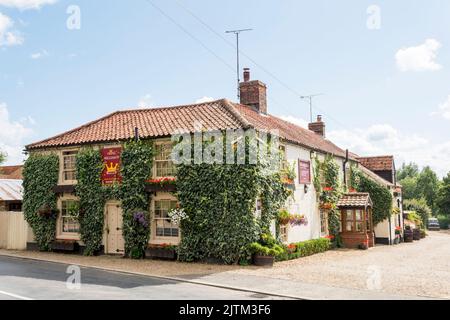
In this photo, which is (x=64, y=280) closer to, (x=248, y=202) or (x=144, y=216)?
(x=144, y=216)

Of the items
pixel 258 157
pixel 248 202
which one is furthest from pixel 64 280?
pixel 258 157

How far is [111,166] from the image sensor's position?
19.9 m

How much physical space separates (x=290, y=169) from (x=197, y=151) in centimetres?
505

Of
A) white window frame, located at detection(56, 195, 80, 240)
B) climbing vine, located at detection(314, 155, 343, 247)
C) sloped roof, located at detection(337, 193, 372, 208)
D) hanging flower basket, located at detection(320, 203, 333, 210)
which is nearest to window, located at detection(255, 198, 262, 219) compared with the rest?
climbing vine, located at detection(314, 155, 343, 247)

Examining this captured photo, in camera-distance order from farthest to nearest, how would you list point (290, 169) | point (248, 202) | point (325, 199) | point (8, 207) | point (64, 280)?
point (8, 207) → point (325, 199) → point (290, 169) → point (248, 202) → point (64, 280)

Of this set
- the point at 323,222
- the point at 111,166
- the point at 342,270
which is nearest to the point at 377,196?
the point at 323,222

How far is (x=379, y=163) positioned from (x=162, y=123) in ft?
65.9

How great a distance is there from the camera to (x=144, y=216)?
18672 mm

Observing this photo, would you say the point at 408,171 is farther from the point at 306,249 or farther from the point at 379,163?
the point at 306,249

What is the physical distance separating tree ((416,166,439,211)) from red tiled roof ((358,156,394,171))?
5654 centimetres

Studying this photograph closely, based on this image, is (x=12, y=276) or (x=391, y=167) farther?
(x=391, y=167)

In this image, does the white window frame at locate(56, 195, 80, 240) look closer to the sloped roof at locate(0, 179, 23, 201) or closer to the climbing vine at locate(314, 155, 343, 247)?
the sloped roof at locate(0, 179, 23, 201)

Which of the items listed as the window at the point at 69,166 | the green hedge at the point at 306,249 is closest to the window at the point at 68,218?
the window at the point at 69,166

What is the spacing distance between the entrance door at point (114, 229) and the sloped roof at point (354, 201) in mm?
12898
